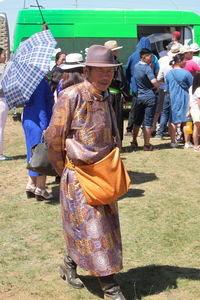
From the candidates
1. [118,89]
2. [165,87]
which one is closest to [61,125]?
[118,89]

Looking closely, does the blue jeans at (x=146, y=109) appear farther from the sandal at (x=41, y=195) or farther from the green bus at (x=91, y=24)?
the green bus at (x=91, y=24)

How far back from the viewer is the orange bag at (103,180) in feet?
12.0

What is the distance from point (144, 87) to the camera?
934 centimetres

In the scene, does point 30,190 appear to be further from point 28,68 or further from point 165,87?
point 165,87

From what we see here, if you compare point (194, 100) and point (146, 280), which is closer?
point (146, 280)

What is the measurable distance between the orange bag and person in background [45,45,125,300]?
0.06 metres

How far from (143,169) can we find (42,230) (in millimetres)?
2969

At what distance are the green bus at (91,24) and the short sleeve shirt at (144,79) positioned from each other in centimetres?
459

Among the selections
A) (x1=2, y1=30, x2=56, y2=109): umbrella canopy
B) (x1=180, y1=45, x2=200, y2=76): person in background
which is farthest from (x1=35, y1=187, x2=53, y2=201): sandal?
(x1=180, y1=45, x2=200, y2=76): person in background

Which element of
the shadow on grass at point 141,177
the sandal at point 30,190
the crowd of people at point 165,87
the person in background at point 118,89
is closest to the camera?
the sandal at point 30,190

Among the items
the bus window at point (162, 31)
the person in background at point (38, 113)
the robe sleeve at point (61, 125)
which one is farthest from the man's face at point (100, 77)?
the bus window at point (162, 31)

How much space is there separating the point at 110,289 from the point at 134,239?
1.44 m

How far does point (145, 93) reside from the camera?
369 inches

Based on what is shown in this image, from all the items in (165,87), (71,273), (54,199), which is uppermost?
(165,87)
